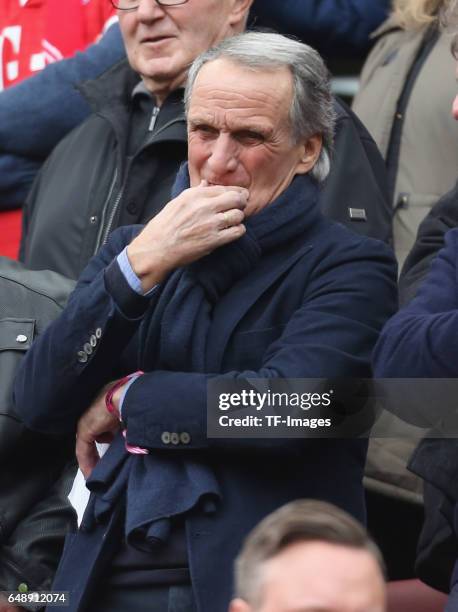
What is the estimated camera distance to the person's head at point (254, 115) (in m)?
3.53

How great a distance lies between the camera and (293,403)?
3.24 m

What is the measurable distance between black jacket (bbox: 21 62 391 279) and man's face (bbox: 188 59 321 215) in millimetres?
636

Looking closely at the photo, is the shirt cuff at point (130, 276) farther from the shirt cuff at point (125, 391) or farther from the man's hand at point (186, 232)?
the shirt cuff at point (125, 391)

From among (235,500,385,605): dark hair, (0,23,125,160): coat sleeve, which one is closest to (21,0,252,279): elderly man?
(0,23,125,160): coat sleeve

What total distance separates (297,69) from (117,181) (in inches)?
37.8

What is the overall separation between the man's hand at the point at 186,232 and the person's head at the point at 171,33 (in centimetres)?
105

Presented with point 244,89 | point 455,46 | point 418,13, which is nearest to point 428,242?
point 455,46

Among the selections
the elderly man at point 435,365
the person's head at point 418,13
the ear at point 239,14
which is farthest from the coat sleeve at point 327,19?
the elderly man at point 435,365

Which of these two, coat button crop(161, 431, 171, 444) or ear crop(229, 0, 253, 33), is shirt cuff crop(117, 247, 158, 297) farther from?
ear crop(229, 0, 253, 33)

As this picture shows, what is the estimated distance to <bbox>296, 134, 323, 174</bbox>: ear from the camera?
3.63 metres

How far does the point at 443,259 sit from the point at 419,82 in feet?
5.23

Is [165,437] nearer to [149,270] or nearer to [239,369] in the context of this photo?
[239,369]

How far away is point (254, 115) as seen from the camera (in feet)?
11.6

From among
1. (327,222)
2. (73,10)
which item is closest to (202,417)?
(327,222)
